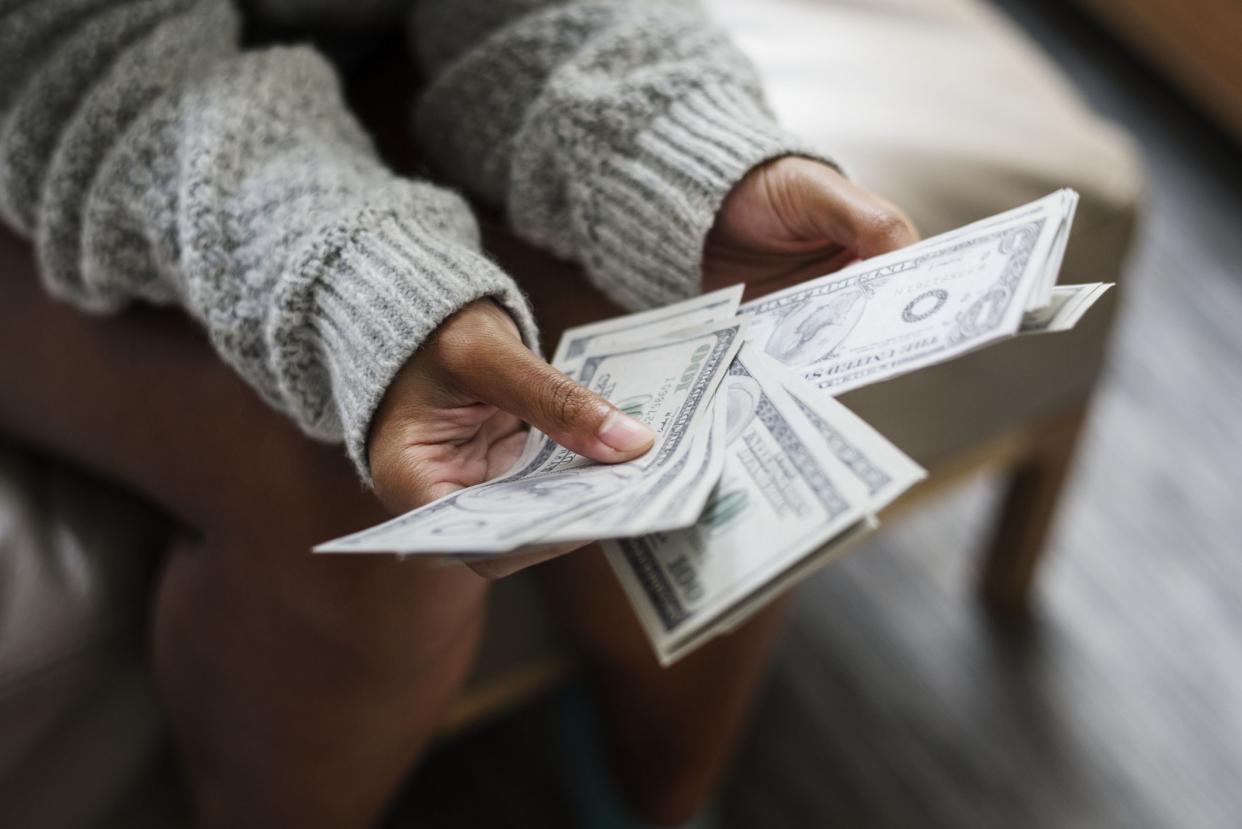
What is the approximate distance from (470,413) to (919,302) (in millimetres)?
211

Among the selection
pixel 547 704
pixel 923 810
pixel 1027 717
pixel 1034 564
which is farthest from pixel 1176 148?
pixel 547 704

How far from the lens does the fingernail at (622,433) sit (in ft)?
1.44

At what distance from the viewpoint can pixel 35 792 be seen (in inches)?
25.0

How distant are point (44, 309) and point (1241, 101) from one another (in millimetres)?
1332

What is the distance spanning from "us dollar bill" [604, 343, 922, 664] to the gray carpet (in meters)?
0.57

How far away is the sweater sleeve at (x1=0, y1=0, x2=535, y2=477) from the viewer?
0.49 m

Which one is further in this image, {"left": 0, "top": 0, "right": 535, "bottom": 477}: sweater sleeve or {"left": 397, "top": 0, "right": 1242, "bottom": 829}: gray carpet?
{"left": 397, "top": 0, "right": 1242, "bottom": 829}: gray carpet

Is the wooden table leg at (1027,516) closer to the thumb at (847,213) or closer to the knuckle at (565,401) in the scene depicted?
the thumb at (847,213)

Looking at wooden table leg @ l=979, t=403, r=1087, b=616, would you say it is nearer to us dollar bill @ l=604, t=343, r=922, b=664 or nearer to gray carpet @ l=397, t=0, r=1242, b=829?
gray carpet @ l=397, t=0, r=1242, b=829

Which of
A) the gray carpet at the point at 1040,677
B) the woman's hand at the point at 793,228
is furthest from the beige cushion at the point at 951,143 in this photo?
the gray carpet at the point at 1040,677

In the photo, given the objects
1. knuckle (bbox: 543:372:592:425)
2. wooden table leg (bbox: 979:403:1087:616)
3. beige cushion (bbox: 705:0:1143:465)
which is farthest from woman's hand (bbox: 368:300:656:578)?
wooden table leg (bbox: 979:403:1087:616)

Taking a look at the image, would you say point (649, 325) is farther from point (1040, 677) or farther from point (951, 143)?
point (1040, 677)

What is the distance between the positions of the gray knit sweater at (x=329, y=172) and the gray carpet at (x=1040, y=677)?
53 centimetres

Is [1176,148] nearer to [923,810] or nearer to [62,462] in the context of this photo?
[923,810]
